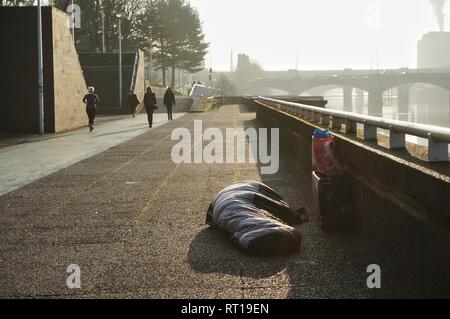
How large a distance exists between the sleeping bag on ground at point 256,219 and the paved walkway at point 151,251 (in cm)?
15

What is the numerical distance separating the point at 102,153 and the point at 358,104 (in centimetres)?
18506

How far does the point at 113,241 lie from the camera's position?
20.6 ft

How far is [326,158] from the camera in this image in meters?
6.79

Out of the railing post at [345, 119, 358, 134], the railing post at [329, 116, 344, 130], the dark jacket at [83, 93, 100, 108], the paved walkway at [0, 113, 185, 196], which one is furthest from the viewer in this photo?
the dark jacket at [83, 93, 100, 108]

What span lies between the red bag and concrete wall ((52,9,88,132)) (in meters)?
17.0

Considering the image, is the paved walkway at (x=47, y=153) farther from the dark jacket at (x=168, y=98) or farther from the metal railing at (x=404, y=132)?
the dark jacket at (x=168, y=98)

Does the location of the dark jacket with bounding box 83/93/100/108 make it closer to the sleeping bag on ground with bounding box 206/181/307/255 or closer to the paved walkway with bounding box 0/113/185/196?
Answer: the paved walkway with bounding box 0/113/185/196

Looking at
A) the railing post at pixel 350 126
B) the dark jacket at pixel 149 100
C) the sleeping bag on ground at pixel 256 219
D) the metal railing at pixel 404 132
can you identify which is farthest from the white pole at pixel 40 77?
the sleeping bag on ground at pixel 256 219

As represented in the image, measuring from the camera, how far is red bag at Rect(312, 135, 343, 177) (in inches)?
261

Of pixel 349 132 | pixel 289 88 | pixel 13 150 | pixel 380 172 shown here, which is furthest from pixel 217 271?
pixel 289 88

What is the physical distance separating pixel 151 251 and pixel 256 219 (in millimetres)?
1072

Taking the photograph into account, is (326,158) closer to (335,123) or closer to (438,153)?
(438,153)

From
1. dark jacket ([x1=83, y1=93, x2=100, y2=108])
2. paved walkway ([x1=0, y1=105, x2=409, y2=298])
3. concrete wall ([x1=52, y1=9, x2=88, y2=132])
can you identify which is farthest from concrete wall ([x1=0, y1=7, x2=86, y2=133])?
paved walkway ([x1=0, y1=105, x2=409, y2=298])

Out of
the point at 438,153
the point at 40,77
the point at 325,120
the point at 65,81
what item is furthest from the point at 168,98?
the point at 438,153
